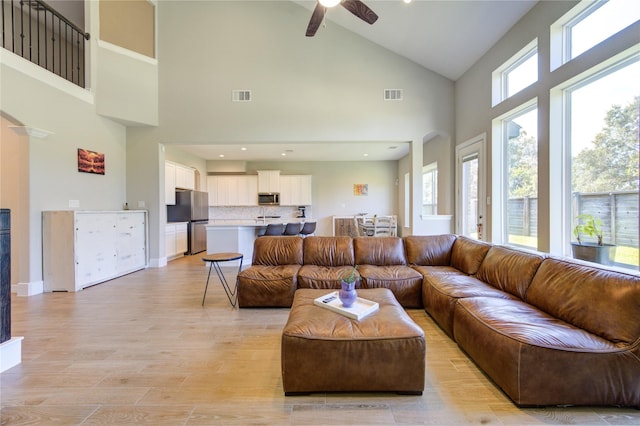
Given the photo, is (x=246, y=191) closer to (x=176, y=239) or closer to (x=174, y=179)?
(x=174, y=179)

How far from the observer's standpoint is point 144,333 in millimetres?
2549

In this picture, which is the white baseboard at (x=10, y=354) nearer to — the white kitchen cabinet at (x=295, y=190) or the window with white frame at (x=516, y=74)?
the window with white frame at (x=516, y=74)

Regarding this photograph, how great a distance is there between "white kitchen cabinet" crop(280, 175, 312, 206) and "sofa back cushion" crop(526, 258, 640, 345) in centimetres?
711

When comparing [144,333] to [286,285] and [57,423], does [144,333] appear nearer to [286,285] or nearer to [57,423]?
[57,423]

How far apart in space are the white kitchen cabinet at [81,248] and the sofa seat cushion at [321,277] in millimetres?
3287

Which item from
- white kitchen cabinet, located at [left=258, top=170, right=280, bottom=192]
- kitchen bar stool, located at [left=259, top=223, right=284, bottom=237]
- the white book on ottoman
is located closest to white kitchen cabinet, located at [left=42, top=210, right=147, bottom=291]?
kitchen bar stool, located at [left=259, top=223, right=284, bottom=237]

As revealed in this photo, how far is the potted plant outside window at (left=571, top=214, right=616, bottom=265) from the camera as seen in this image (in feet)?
8.36

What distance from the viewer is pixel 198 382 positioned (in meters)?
1.82

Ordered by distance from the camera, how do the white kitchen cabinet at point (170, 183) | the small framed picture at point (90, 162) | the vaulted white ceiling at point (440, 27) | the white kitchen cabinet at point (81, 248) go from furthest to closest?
the white kitchen cabinet at point (170, 183), the small framed picture at point (90, 162), the white kitchen cabinet at point (81, 248), the vaulted white ceiling at point (440, 27)

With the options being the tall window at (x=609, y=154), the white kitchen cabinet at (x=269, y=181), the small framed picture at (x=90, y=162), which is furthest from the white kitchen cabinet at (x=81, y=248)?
the tall window at (x=609, y=154)

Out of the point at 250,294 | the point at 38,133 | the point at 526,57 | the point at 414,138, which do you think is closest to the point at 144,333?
the point at 250,294

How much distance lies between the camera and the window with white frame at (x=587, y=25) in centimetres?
241

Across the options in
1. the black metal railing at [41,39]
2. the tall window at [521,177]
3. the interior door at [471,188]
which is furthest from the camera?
the black metal railing at [41,39]

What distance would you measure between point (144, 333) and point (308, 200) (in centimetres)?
663
